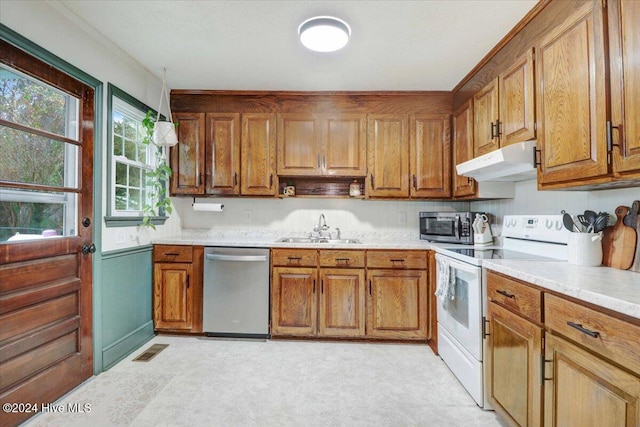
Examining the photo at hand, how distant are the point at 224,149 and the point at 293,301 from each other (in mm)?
1678

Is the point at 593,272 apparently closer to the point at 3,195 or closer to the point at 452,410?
the point at 452,410

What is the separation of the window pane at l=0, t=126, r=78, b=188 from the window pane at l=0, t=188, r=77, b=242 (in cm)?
8

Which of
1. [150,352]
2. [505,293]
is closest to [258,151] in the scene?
[150,352]

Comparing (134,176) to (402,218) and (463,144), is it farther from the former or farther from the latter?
(463,144)

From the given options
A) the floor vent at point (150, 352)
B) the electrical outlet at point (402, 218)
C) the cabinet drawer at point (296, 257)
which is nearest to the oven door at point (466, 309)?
the electrical outlet at point (402, 218)

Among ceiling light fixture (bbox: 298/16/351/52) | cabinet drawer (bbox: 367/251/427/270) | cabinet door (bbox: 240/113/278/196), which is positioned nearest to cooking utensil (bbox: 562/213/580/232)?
cabinet drawer (bbox: 367/251/427/270)

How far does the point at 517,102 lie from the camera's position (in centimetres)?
195

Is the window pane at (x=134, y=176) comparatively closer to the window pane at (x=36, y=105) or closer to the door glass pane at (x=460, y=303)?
the window pane at (x=36, y=105)

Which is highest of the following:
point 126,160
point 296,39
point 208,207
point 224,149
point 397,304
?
point 296,39

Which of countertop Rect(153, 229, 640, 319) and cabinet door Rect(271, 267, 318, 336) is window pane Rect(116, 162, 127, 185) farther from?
countertop Rect(153, 229, 640, 319)

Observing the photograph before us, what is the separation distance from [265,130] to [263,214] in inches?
36.7

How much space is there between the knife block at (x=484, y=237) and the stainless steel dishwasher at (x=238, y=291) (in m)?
1.84

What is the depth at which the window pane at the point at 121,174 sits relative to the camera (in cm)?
247

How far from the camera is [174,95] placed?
3092 mm
